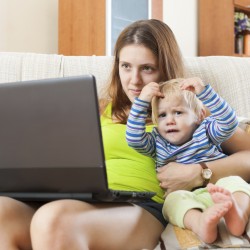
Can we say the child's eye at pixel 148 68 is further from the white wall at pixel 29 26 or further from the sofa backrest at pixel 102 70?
the white wall at pixel 29 26

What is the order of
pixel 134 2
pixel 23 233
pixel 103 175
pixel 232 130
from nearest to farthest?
pixel 103 175 → pixel 23 233 → pixel 232 130 → pixel 134 2


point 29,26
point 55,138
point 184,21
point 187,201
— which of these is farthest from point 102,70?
point 184,21

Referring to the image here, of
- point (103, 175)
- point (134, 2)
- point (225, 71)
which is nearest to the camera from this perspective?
point (103, 175)

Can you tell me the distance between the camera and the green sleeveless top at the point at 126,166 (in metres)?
1.21

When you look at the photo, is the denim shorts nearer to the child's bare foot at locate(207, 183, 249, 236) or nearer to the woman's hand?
the woman's hand

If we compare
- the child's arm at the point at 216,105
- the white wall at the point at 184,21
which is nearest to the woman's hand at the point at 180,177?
the child's arm at the point at 216,105

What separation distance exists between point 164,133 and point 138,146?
8 cm

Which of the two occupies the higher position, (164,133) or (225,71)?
(225,71)

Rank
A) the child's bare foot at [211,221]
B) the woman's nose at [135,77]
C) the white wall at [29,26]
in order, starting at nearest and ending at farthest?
the child's bare foot at [211,221] < the woman's nose at [135,77] < the white wall at [29,26]

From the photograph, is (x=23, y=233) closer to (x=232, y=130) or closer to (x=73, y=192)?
(x=73, y=192)

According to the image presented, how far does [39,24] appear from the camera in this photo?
302 cm

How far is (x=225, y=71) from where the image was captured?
1.68 meters

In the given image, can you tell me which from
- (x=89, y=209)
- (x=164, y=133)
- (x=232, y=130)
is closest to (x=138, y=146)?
(x=164, y=133)

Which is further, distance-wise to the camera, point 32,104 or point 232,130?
point 232,130
